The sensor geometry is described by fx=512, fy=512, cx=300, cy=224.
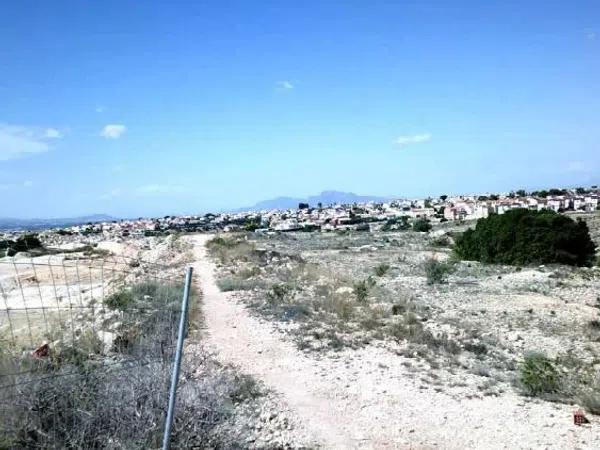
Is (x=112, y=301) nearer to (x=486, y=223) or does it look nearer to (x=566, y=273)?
(x=566, y=273)

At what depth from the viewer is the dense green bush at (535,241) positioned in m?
28.2

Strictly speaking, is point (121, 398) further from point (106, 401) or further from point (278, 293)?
point (278, 293)

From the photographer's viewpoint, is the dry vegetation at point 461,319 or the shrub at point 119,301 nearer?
the dry vegetation at point 461,319

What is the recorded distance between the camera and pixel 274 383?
882cm

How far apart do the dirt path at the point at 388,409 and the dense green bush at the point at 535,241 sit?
20.8m

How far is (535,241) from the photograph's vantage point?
2845 cm

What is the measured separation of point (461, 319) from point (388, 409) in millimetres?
7753

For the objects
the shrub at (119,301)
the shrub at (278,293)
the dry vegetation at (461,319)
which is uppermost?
the shrub at (119,301)

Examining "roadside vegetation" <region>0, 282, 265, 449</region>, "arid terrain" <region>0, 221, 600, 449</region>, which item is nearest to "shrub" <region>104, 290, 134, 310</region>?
"arid terrain" <region>0, 221, 600, 449</region>

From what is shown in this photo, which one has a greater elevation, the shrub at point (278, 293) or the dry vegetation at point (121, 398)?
the dry vegetation at point (121, 398)

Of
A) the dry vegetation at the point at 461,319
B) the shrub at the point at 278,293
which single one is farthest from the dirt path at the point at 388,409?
the shrub at the point at 278,293

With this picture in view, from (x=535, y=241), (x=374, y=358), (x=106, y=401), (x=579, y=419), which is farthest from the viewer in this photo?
(x=535, y=241)

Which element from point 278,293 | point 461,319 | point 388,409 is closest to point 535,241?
point 461,319

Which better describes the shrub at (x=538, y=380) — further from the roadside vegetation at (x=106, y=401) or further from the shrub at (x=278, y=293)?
the shrub at (x=278, y=293)
